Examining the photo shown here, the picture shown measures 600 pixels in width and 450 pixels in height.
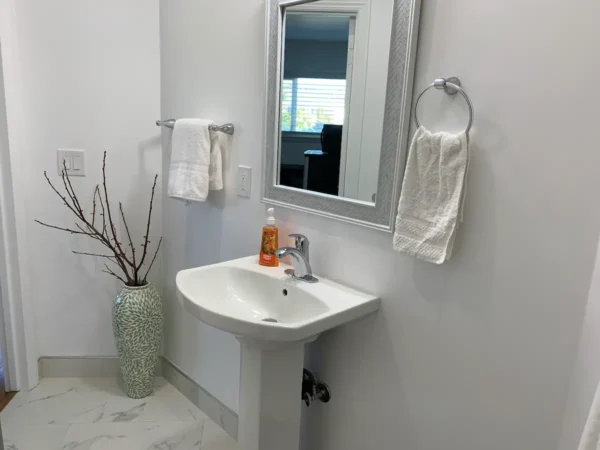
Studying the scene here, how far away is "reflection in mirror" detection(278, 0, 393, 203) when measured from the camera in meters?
1.26

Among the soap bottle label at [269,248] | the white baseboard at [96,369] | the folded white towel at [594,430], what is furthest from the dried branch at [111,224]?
the folded white towel at [594,430]

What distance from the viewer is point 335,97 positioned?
1.39 m

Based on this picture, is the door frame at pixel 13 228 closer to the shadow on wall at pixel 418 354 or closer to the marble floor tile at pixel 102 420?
the marble floor tile at pixel 102 420

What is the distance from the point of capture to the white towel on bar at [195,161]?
1.72m

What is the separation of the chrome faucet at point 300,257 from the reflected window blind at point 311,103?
0.37 meters

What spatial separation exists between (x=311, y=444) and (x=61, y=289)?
1445 mm

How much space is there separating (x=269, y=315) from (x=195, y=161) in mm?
668

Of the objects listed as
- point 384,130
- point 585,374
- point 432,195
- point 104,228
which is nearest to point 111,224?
point 104,228

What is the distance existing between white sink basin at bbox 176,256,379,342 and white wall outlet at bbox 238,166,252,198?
26 centimetres

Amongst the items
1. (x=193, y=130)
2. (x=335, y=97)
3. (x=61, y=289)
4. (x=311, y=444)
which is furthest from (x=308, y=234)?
(x=61, y=289)

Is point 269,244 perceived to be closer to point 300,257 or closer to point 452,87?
point 300,257

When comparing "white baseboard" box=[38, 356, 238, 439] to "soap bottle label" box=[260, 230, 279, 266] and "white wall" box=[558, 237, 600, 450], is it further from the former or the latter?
"white wall" box=[558, 237, 600, 450]

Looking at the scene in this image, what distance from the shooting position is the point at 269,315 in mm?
1479

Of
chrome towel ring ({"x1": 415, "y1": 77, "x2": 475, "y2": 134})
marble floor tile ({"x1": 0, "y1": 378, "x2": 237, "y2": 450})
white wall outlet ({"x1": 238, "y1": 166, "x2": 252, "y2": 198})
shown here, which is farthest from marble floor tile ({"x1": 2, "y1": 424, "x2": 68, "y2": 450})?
chrome towel ring ({"x1": 415, "y1": 77, "x2": 475, "y2": 134})
